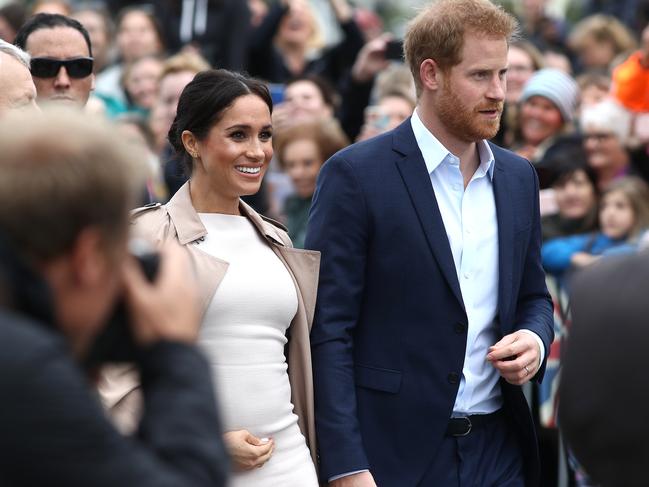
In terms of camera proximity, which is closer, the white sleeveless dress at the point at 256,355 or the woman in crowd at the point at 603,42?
the white sleeveless dress at the point at 256,355

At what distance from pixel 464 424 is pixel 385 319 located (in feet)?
1.64

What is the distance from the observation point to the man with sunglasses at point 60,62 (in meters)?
5.49

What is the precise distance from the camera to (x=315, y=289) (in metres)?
4.68

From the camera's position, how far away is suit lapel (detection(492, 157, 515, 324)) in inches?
188

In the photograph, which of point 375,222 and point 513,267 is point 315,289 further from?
point 513,267

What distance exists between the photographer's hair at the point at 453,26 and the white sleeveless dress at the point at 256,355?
1.06 metres

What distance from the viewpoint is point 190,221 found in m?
4.57

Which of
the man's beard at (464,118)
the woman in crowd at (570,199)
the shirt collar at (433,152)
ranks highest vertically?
the man's beard at (464,118)

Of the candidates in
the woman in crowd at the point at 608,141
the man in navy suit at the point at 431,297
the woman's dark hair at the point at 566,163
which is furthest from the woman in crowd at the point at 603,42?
the man in navy suit at the point at 431,297

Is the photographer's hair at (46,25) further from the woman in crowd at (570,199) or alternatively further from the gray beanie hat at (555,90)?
the gray beanie hat at (555,90)

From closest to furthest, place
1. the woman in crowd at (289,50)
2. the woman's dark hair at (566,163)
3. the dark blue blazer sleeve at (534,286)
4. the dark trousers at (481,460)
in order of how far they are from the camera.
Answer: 1. the dark trousers at (481,460)
2. the dark blue blazer sleeve at (534,286)
3. the woman's dark hair at (566,163)
4. the woman in crowd at (289,50)

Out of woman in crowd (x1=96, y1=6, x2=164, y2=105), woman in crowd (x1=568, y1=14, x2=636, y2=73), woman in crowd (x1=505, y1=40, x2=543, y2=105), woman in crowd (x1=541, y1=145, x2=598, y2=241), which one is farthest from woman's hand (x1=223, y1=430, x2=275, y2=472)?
woman in crowd (x1=568, y1=14, x2=636, y2=73)

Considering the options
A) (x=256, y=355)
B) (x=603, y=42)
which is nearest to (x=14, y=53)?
(x=256, y=355)

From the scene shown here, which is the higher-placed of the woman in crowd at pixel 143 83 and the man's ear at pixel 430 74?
the man's ear at pixel 430 74
